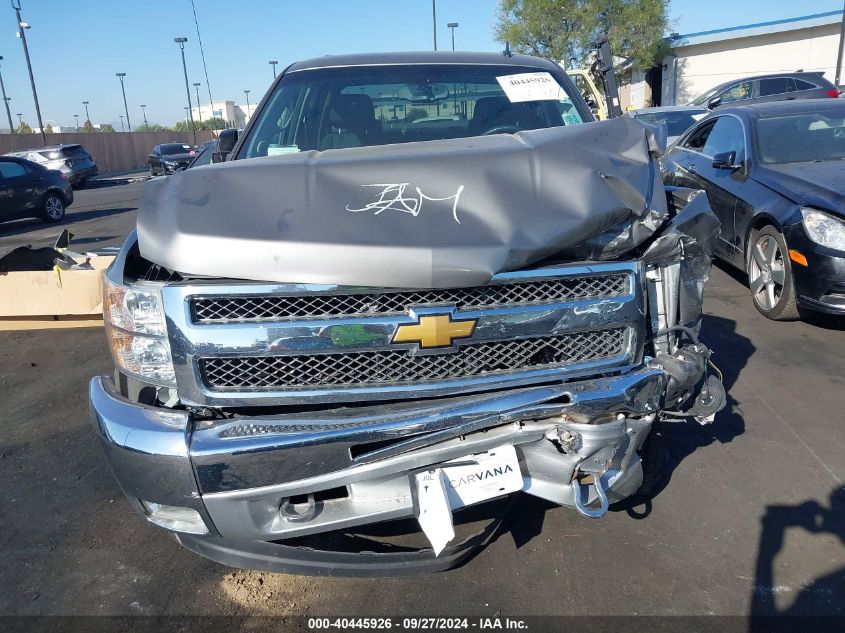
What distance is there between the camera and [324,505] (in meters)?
2.12

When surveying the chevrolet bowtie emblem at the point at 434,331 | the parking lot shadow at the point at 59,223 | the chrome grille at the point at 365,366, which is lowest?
the parking lot shadow at the point at 59,223

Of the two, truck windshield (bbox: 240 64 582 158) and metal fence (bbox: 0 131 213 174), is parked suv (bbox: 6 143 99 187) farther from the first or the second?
truck windshield (bbox: 240 64 582 158)

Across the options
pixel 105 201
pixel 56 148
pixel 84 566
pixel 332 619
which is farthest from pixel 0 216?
pixel 332 619

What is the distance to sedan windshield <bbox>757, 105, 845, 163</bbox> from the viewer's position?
18.0 ft

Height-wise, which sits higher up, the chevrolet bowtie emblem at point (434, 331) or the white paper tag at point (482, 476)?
the chevrolet bowtie emblem at point (434, 331)

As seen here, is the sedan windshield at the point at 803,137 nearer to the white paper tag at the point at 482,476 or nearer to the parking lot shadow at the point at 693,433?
the parking lot shadow at the point at 693,433

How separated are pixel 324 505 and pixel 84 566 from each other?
1.23 m

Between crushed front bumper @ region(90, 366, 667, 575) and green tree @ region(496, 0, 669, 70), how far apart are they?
89.0ft

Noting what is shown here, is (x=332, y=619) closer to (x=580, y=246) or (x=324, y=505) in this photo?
(x=324, y=505)

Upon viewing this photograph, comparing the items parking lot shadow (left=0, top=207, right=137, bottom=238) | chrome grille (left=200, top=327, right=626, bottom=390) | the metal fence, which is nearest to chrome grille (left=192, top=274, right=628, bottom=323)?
chrome grille (left=200, top=327, right=626, bottom=390)

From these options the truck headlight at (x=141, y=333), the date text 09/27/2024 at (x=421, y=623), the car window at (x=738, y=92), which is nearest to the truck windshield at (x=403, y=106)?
the truck headlight at (x=141, y=333)

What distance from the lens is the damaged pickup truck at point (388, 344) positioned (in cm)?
199

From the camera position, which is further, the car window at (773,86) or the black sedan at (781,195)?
the car window at (773,86)

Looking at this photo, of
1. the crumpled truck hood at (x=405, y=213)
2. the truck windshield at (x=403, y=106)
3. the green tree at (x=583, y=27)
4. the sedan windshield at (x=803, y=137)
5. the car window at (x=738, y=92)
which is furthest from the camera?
the green tree at (x=583, y=27)
